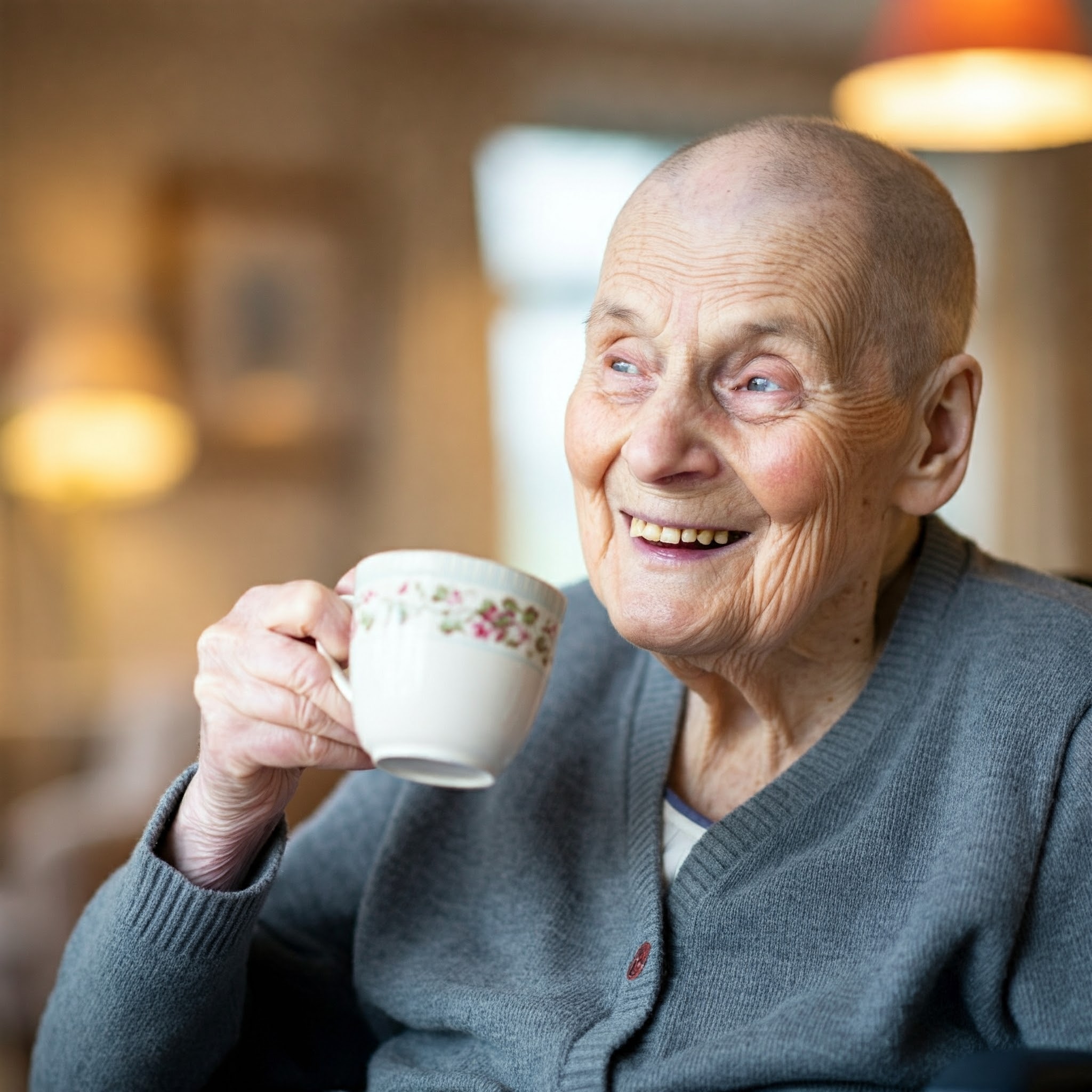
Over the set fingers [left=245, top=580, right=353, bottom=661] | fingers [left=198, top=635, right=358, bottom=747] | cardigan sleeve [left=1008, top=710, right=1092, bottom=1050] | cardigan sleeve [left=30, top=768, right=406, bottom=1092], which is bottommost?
cardigan sleeve [left=30, top=768, right=406, bottom=1092]

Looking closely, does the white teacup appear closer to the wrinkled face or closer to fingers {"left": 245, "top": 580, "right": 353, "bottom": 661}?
fingers {"left": 245, "top": 580, "right": 353, "bottom": 661}

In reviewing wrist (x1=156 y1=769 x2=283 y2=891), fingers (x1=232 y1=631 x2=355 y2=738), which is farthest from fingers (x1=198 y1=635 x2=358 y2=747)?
wrist (x1=156 y1=769 x2=283 y2=891)

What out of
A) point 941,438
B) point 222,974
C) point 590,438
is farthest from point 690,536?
point 222,974

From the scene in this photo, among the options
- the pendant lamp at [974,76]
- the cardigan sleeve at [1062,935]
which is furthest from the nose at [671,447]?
the pendant lamp at [974,76]

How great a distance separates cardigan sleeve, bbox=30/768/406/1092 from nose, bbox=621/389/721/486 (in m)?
0.44

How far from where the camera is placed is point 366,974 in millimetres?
1214

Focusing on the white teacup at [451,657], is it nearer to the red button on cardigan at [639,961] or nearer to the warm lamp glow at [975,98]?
the red button on cardigan at [639,961]

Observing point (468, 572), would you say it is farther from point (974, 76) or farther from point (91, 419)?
point (91, 419)

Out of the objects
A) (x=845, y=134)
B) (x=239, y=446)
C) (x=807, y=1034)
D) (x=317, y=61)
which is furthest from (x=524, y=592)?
(x=317, y=61)

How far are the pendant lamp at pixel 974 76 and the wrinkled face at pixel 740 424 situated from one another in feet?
4.21

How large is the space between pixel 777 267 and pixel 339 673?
466mm

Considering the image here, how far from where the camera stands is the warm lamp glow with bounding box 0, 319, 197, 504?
471 cm

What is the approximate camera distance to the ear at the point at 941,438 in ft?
3.74

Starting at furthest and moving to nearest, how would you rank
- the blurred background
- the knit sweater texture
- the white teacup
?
the blurred background → the knit sweater texture → the white teacup
